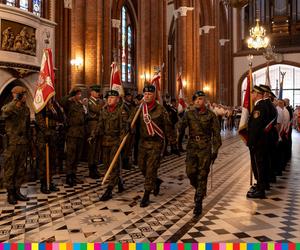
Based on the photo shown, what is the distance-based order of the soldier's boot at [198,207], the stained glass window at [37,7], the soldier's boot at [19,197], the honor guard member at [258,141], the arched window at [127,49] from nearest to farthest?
the soldier's boot at [198,207] → the soldier's boot at [19,197] → the honor guard member at [258,141] → the stained glass window at [37,7] → the arched window at [127,49]

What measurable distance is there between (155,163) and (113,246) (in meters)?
3.50

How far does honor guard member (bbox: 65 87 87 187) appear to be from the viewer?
6.86 meters

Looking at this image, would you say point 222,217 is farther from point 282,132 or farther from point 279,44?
point 279,44

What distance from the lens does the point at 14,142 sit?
5.62 m

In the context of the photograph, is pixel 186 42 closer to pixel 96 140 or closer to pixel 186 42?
pixel 186 42

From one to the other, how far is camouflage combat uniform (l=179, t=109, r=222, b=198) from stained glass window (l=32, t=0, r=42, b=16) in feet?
47.2

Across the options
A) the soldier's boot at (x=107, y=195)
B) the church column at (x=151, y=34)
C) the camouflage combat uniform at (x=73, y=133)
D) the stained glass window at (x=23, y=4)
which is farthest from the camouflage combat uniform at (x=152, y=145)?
the stained glass window at (x=23, y=4)

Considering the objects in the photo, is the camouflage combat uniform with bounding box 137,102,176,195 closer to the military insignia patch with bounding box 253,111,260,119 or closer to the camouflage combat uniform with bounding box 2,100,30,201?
the military insignia patch with bounding box 253,111,260,119

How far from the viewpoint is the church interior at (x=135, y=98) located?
449cm

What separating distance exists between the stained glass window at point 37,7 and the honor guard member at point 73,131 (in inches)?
472

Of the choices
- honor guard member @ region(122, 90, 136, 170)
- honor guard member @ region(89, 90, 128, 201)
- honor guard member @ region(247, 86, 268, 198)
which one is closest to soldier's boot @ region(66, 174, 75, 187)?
honor guard member @ region(89, 90, 128, 201)

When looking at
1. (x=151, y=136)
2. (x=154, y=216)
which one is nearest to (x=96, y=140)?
(x=151, y=136)

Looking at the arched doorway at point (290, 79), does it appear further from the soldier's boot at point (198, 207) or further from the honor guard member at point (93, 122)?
the soldier's boot at point (198, 207)

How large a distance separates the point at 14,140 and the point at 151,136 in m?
2.11
